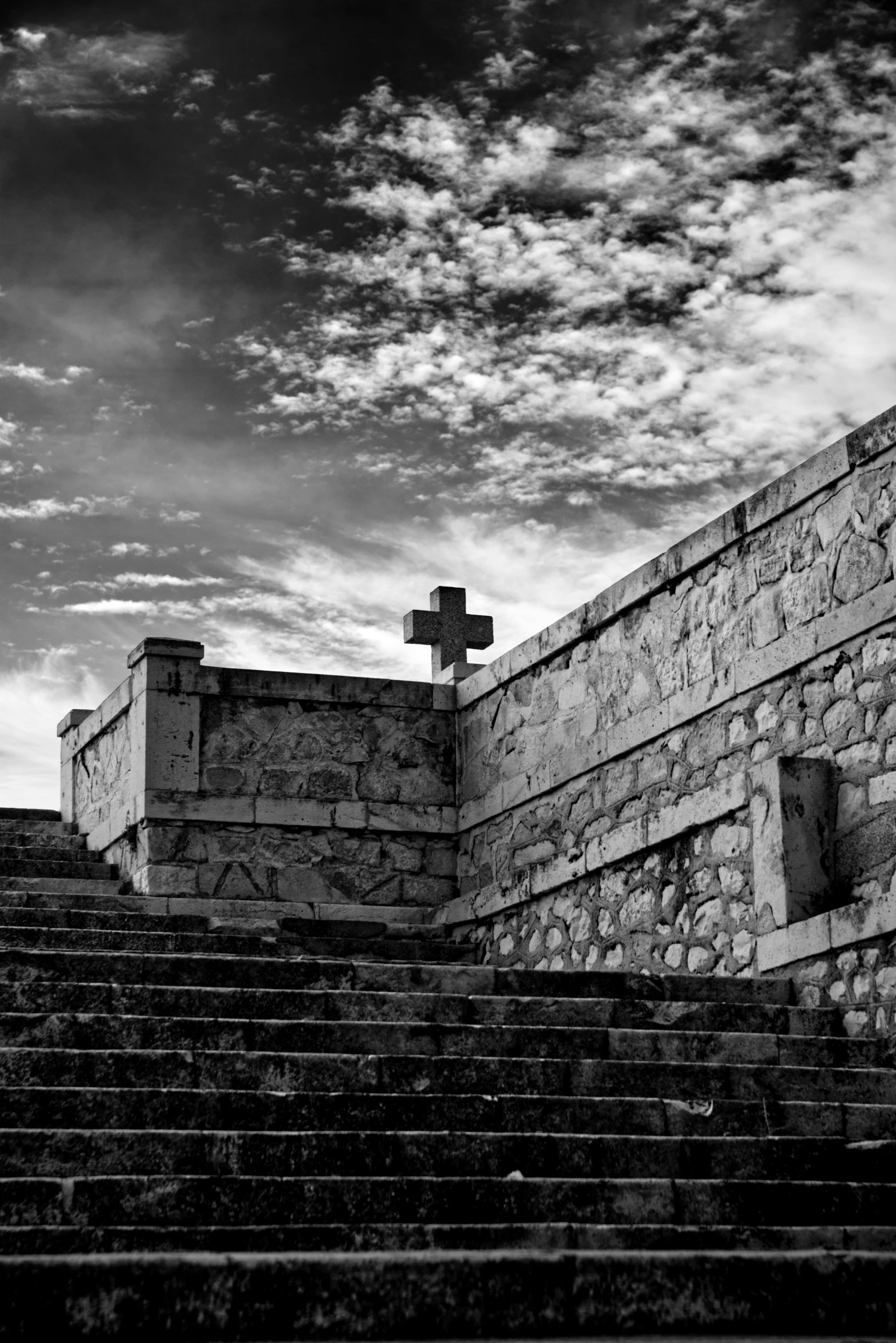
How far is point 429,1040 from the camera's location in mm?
5480

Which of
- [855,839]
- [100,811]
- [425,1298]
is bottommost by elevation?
[425,1298]

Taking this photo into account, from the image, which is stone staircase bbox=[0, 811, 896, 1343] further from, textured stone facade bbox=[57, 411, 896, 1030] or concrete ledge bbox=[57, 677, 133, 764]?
concrete ledge bbox=[57, 677, 133, 764]

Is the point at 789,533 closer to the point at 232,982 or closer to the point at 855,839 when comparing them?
the point at 855,839

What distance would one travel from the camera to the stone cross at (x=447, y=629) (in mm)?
11641

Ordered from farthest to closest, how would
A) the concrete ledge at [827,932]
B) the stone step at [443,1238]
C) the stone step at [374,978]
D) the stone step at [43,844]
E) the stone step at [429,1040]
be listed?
the stone step at [43,844]
the concrete ledge at [827,932]
the stone step at [374,978]
the stone step at [429,1040]
the stone step at [443,1238]

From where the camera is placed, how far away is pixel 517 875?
9.54m

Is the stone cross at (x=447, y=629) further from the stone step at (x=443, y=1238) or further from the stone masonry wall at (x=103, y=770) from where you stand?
the stone step at (x=443, y=1238)

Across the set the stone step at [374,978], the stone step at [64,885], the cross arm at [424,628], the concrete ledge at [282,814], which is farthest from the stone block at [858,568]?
the cross arm at [424,628]

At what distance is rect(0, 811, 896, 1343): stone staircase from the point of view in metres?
3.56

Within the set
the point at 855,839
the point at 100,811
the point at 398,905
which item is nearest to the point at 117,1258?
the point at 855,839

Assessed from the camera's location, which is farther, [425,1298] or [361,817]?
[361,817]

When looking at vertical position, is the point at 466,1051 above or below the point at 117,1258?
above

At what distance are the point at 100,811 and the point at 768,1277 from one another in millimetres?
7735

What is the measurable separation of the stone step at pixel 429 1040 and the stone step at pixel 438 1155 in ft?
2.30
